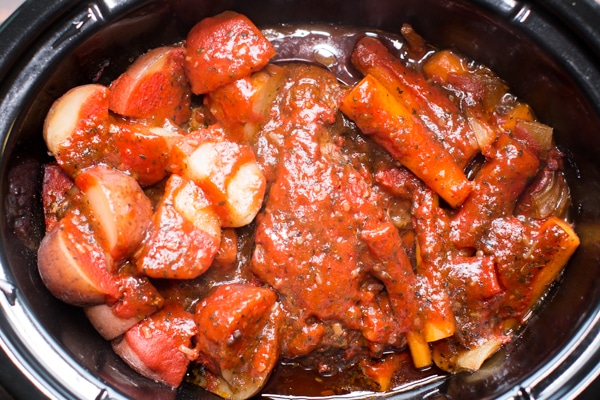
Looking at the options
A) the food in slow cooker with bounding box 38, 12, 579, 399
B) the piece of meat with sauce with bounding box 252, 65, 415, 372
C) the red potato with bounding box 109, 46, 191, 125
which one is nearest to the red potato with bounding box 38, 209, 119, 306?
the food in slow cooker with bounding box 38, 12, 579, 399

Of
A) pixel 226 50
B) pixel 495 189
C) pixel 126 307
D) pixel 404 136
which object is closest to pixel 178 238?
pixel 126 307

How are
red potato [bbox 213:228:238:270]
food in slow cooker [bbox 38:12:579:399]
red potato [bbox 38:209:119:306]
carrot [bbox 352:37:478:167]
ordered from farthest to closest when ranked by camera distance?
carrot [bbox 352:37:478:167]
red potato [bbox 213:228:238:270]
food in slow cooker [bbox 38:12:579:399]
red potato [bbox 38:209:119:306]

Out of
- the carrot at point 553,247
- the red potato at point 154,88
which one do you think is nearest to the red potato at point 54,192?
the red potato at point 154,88

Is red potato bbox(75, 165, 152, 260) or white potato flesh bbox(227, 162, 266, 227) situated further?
white potato flesh bbox(227, 162, 266, 227)

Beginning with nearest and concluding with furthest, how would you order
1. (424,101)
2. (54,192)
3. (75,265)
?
(75,265) < (54,192) < (424,101)

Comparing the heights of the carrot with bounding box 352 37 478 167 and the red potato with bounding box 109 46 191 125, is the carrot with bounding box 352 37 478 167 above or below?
above

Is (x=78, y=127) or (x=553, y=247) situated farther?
(x=553, y=247)

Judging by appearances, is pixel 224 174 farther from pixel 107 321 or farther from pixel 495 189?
pixel 495 189

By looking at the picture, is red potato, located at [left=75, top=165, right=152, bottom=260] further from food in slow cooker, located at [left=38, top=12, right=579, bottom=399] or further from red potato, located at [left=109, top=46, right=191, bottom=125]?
red potato, located at [left=109, top=46, right=191, bottom=125]
